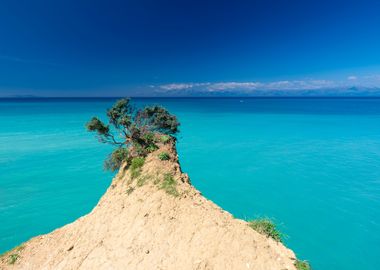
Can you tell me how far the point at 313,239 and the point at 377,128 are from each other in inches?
3027

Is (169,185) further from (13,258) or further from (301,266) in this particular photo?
(13,258)

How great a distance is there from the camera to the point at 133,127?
70.7 ft

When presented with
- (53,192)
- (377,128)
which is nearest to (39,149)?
(53,192)

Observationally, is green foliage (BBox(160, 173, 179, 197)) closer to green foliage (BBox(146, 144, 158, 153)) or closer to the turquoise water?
green foliage (BBox(146, 144, 158, 153))

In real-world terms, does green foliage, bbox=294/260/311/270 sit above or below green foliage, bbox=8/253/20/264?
above

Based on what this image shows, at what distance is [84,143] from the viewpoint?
5941cm

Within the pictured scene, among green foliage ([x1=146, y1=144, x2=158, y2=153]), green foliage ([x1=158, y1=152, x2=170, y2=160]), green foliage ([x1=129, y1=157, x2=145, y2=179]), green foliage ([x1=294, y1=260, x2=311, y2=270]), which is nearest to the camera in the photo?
green foliage ([x1=294, y1=260, x2=311, y2=270])

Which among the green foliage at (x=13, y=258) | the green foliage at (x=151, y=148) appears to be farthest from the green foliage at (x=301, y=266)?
the green foliage at (x=13, y=258)

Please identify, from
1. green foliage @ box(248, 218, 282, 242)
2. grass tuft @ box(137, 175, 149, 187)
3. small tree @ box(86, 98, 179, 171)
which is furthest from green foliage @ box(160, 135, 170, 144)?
green foliage @ box(248, 218, 282, 242)

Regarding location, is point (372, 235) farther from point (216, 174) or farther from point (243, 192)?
point (216, 174)

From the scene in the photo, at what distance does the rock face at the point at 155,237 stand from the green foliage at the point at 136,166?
35cm

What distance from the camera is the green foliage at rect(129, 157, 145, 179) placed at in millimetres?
18906

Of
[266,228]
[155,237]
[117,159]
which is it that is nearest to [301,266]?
[266,228]

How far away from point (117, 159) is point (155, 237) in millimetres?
8856
